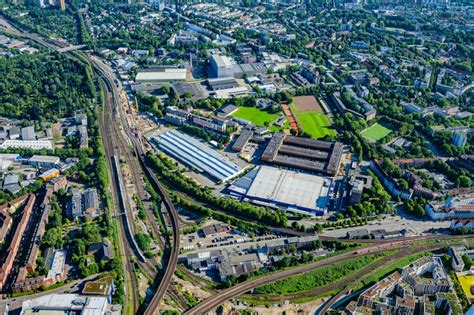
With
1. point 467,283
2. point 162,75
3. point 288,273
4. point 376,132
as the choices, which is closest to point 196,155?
point 288,273

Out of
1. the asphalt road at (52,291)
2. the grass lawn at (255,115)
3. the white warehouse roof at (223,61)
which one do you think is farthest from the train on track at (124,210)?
the white warehouse roof at (223,61)

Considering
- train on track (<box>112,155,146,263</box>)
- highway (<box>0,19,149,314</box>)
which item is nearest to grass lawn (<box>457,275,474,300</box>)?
highway (<box>0,19,149,314</box>)

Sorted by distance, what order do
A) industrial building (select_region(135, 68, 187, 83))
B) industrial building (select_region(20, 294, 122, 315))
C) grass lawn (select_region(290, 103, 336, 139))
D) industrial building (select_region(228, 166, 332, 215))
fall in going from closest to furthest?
industrial building (select_region(20, 294, 122, 315)) < industrial building (select_region(228, 166, 332, 215)) < grass lawn (select_region(290, 103, 336, 139)) < industrial building (select_region(135, 68, 187, 83))

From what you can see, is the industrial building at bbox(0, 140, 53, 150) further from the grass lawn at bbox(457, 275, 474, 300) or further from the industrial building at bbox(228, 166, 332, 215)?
the grass lawn at bbox(457, 275, 474, 300)

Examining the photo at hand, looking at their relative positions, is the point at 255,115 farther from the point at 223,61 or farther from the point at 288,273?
the point at 288,273

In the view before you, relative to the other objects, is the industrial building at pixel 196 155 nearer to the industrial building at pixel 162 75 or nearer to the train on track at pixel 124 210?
the train on track at pixel 124 210

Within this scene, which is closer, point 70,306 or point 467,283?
point 70,306

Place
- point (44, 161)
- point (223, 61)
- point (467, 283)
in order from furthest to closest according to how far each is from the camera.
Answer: point (223, 61)
point (44, 161)
point (467, 283)
